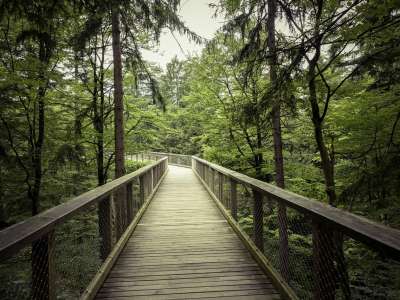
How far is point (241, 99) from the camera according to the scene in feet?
31.3

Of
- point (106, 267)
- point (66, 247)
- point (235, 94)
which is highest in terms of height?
point (235, 94)

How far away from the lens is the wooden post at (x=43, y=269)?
2.08 m

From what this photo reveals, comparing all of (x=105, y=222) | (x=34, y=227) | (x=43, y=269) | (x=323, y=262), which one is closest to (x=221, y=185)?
(x=105, y=222)

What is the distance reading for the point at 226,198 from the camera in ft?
22.7

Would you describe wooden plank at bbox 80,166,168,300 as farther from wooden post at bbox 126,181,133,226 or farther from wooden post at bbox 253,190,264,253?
wooden post at bbox 253,190,264,253

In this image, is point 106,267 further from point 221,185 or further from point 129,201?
point 221,185

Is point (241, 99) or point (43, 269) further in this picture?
point (241, 99)

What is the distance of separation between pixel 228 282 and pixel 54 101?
28.2ft

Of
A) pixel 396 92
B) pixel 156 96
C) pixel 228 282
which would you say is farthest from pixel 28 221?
pixel 156 96

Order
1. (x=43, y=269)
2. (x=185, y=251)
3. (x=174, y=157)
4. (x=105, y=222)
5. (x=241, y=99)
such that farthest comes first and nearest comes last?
1. (x=174, y=157)
2. (x=241, y=99)
3. (x=185, y=251)
4. (x=105, y=222)
5. (x=43, y=269)

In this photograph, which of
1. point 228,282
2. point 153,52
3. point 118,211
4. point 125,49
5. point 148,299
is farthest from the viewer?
point 153,52

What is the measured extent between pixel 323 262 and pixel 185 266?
201 centimetres

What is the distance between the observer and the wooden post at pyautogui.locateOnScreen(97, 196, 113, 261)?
3.69 m

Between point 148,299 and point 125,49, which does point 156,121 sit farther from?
point 148,299
